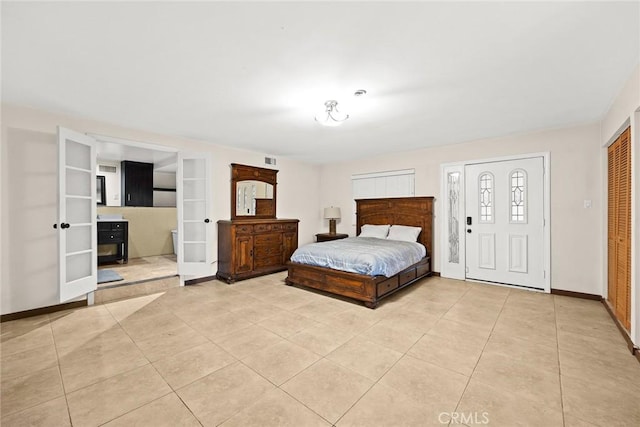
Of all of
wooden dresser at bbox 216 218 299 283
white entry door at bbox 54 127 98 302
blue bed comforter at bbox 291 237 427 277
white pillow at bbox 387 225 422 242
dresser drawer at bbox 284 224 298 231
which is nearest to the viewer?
white entry door at bbox 54 127 98 302

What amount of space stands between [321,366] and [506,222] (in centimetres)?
385

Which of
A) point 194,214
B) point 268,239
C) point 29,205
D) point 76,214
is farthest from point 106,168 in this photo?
point 268,239

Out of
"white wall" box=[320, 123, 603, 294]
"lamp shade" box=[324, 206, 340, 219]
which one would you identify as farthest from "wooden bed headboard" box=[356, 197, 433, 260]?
"white wall" box=[320, 123, 603, 294]

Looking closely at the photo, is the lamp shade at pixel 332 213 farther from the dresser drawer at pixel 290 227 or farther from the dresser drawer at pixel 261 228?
the dresser drawer at pixel 261 228

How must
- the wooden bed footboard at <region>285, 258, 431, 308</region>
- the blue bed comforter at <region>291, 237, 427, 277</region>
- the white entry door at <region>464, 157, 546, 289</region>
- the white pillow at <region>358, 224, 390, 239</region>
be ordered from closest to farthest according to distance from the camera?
1. the wooden bed footboard at <region>285, 258, 431, 308</region>
2. the blue bed comforter at <region>291, 237, 427, 277</region>
3. the white entry door at <region>464, 157, 546, 289</region>
4. the white pillow at <region>358, 224, 390, 239</region>

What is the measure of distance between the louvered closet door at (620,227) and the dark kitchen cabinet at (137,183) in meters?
8.38

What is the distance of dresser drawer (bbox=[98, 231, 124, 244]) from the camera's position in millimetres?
5382

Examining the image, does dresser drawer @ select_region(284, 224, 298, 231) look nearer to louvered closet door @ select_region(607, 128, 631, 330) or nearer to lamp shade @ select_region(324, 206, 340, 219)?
lamp shade @ select_region(324, 206, 340, 219)

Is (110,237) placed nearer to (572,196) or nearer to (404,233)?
(404,233)

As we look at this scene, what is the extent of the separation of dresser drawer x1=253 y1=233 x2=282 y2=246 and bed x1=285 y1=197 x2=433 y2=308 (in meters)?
0.89

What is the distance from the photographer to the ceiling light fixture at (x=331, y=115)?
2875mm

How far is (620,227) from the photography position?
9.39 ft

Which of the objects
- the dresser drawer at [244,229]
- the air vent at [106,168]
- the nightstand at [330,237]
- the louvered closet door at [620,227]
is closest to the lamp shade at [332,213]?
the nightstand at [330,237]

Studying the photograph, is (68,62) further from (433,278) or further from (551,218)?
(551,218)
